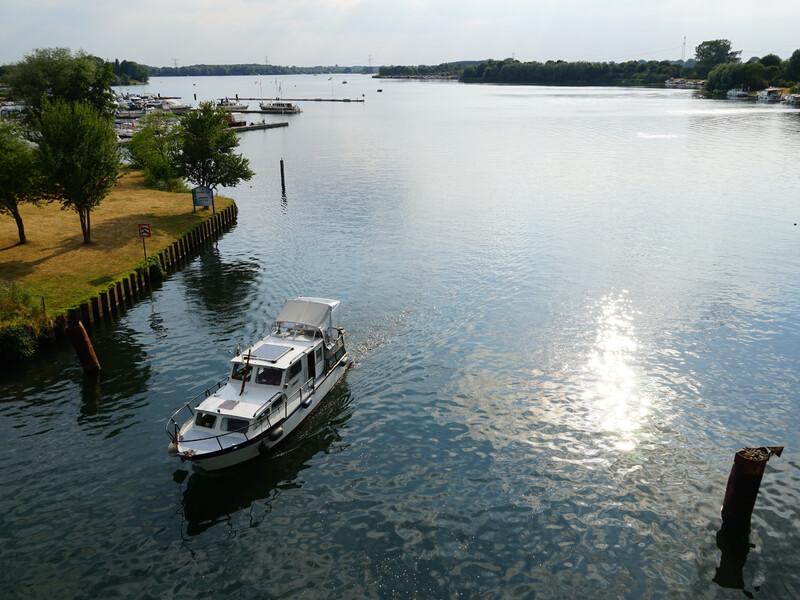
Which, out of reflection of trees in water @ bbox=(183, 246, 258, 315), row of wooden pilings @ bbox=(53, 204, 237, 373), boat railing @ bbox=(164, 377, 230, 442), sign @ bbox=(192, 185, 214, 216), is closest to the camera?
boat railing @ bbox=(164, 377, 230, 442)

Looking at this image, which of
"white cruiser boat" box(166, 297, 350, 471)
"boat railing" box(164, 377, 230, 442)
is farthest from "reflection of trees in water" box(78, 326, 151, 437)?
"white cruiser boat" box(166, 297, 350, 471)

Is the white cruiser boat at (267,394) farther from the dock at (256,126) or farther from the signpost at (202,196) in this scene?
the dock at (256,126)

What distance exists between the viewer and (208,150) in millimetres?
71438

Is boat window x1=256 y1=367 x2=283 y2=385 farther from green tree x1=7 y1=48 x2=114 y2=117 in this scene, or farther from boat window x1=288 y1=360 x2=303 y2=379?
green tree x1=7 y1=48 x2=114 y2=117

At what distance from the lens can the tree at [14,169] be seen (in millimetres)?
46750

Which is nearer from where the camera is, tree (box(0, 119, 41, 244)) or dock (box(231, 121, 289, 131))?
tree (box(0, 119, 41, 244))

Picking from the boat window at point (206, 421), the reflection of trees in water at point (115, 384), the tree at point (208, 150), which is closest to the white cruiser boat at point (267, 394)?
the boat window at point (206, 421)

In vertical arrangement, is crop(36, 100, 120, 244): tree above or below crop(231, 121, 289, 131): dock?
below

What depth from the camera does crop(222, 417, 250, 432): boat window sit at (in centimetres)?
2670

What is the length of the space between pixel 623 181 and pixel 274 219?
186 ft

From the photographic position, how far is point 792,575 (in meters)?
21.5

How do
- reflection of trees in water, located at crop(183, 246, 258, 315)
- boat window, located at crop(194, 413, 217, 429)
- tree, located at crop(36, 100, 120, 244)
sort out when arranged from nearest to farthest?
boat window, located at crop(194, 413, 217, 429)
reflection of trees in water, located at crop(183, 246, 258, 315)
tree, located at crop(36, 100, 120, 244)

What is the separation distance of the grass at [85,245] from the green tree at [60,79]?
19.5m

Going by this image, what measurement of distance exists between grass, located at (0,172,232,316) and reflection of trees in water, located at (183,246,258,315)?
3986mm
